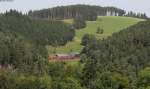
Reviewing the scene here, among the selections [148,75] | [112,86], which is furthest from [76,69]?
[148,75]

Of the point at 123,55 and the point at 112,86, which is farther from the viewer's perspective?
the point at 123,55

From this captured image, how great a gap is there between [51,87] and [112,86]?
17.3m

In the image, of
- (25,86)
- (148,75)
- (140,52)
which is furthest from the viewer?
(140,52)

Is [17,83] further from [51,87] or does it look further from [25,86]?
[51,87]

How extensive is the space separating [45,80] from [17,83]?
457 inches

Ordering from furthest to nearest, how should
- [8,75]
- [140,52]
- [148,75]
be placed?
[140,52]
[8,75]
[148,75]

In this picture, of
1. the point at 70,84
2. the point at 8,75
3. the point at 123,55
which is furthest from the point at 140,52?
the point at 70,84

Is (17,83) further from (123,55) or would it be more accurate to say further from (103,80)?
(123,55)

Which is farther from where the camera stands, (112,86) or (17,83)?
(17,83)

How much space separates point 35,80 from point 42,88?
517cm

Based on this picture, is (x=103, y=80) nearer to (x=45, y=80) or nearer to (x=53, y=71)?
(x=45, y=80)

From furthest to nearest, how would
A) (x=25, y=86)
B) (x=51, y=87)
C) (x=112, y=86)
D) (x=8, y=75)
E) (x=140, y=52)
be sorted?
1. (x=140, y=52)
2. (x=8, y=75)
3. (x=25, y=86)
4. (x=51, y=87)
5. (x=112, y=86)

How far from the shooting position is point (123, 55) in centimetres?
19675

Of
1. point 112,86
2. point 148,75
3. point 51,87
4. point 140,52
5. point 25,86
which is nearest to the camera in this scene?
point 148,75
